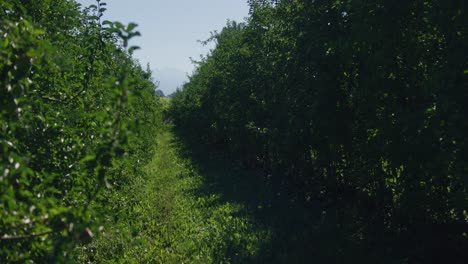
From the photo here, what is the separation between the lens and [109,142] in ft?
8.02

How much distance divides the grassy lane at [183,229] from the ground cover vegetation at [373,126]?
32.8 inches

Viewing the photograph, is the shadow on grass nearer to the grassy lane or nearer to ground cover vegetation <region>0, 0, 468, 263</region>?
ground cover vegetation <region>0, 0, 468, 263</region>

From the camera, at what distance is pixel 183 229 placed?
991 centimetres

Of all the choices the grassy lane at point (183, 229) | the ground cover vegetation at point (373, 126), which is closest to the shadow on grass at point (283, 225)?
the ground cover vegetation at point (373, 126)

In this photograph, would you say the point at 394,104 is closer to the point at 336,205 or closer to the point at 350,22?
the point at 350,22

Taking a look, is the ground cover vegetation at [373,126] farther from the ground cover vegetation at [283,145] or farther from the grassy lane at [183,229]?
the grassy lane at [183,229]

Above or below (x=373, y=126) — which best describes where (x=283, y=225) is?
below

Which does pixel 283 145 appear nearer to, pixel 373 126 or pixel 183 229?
pixel 183 229

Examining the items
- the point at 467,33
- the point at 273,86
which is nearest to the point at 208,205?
the point at 273,86

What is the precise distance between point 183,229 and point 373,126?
16.6ft

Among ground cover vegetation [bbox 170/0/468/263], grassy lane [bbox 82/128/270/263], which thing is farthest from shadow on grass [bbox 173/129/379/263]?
grassy lane [bbox 82/128/270/263]

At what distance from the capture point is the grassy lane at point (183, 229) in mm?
8035

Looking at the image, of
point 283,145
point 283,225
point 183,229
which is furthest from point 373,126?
point 183,229

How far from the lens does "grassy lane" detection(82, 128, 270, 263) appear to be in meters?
8.04
